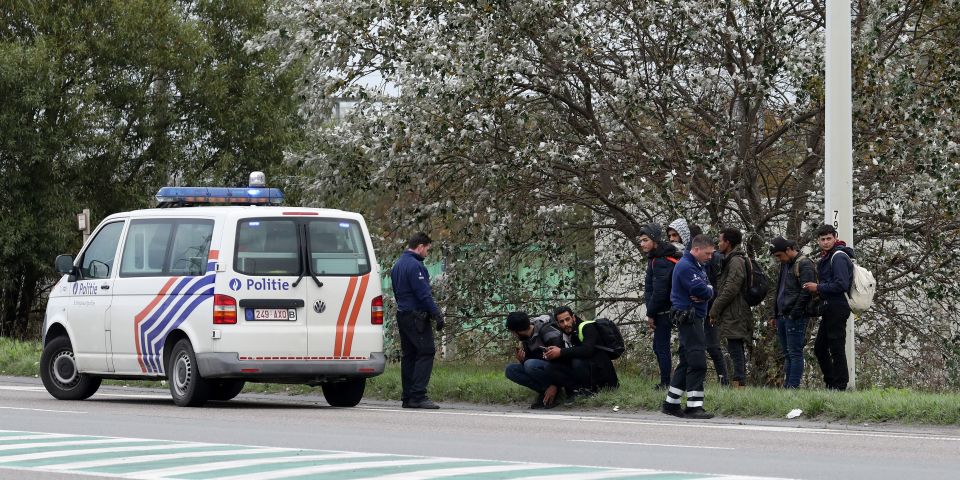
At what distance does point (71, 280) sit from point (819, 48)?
849 centimetres

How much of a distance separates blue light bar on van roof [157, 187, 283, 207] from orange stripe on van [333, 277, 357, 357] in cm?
157

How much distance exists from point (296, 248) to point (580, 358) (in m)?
2.95

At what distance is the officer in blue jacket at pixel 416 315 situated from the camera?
15953 millimetres

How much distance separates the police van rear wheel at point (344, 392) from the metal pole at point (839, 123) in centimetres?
496

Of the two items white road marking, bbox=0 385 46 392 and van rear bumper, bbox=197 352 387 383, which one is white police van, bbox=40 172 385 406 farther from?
white road marking, bbox=0 385 46 392

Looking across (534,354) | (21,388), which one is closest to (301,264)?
(534,354)

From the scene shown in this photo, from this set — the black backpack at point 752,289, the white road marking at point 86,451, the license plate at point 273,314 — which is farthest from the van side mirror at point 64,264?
the black backpack at point 752,289

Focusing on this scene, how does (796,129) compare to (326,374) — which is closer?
(326,374)

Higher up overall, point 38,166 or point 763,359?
point 38,166

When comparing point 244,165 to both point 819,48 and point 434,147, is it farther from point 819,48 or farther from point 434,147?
point 819,48

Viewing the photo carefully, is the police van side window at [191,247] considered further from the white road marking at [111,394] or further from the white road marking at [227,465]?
the white road marking at [227,465]

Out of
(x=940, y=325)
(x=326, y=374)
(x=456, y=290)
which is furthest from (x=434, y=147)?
(x=940, y=325)

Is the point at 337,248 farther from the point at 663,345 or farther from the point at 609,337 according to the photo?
the point at 663,345

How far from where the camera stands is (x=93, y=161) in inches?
1281
